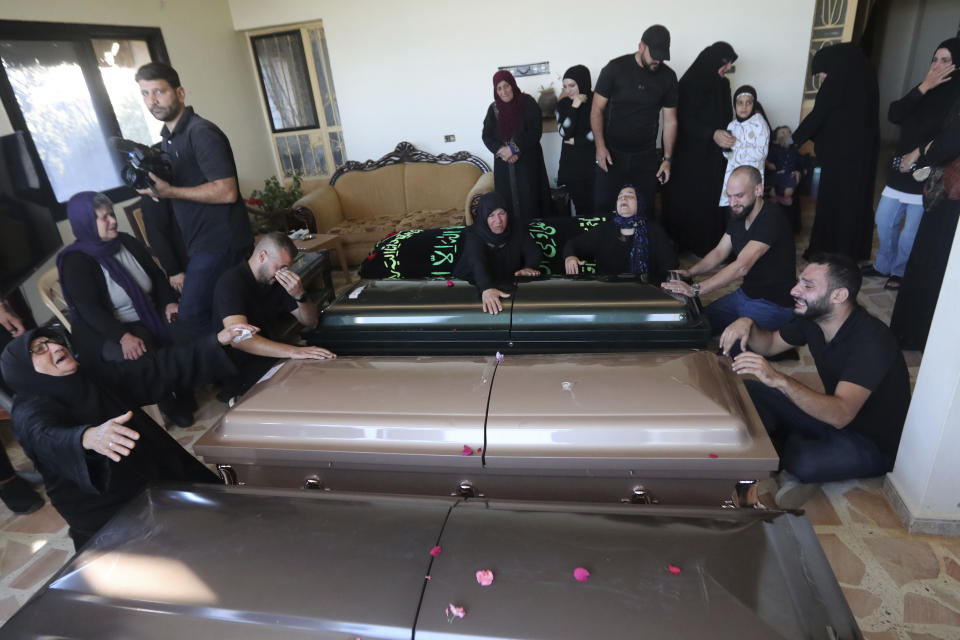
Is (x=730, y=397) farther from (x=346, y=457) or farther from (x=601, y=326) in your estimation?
(x=346, y=457)

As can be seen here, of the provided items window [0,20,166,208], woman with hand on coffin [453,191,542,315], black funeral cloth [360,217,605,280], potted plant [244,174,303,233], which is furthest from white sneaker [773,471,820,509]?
window [0,20,166,208]

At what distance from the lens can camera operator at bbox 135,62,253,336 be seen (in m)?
2.31

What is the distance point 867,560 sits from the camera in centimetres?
178

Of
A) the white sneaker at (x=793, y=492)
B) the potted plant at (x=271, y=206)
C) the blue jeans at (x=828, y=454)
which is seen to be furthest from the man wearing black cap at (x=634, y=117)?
the potted plant at (x=271, y=206)

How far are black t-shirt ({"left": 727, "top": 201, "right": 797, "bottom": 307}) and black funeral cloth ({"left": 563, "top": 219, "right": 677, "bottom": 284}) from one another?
39cm

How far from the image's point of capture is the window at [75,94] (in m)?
3.61

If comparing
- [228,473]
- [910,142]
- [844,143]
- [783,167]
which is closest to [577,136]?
[783,167]

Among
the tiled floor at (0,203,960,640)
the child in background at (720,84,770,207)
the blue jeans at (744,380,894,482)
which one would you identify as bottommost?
the tiled floor at (0,203,960,640)

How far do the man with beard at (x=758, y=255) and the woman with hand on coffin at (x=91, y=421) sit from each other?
2.26 metres

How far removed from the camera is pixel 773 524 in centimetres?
114

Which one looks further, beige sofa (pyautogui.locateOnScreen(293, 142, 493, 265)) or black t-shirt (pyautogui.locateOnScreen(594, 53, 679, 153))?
beige sofa (pyautogui.locateOnScreen(293, 142, 493, 265))

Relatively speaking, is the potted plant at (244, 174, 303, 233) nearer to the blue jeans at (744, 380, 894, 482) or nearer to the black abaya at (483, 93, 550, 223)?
the black abaya at (483, 93, 550, 223)

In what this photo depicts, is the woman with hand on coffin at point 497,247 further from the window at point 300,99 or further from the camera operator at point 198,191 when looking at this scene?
the window at point 300,99

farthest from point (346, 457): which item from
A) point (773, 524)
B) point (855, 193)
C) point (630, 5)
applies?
point (630, 5)
